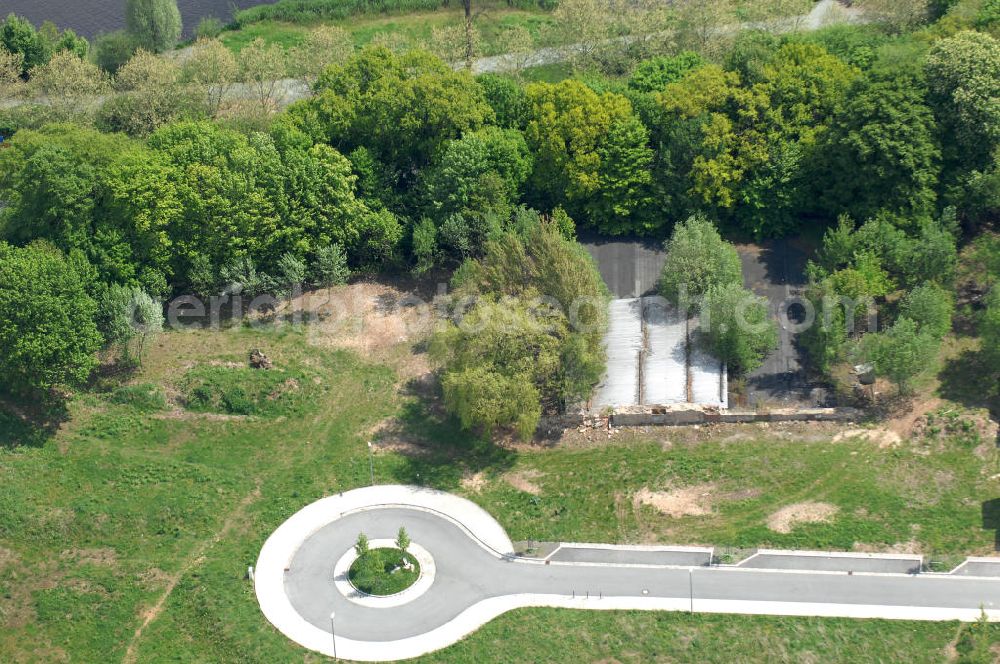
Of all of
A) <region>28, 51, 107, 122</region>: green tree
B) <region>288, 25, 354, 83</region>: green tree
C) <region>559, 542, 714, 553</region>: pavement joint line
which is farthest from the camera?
<region>288, 25, 354, 83</region>: green tree

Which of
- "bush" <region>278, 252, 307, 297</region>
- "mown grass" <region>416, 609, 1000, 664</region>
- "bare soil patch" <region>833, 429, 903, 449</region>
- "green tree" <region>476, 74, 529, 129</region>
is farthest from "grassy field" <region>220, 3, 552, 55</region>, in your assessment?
"mown grass" <region>416, 609, 1000, 664</region>

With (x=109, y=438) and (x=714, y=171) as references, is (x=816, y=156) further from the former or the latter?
(x=109, y=438)

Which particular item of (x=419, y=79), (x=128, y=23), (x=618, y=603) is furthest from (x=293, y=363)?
(x=128, y=23)

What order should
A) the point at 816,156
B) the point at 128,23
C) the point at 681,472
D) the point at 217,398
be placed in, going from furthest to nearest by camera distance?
the point at 128,23 < the point at 816,156 < the point at 217,398 < the point at 681,472

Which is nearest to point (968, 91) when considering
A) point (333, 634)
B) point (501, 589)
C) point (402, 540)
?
point (501, 589)

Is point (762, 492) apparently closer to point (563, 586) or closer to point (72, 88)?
point (563, 586)

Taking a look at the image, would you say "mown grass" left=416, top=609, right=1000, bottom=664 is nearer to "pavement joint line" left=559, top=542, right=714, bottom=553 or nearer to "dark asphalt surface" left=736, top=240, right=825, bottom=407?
"pavement joint line" left=559, top=542, right=714, bottom=553
